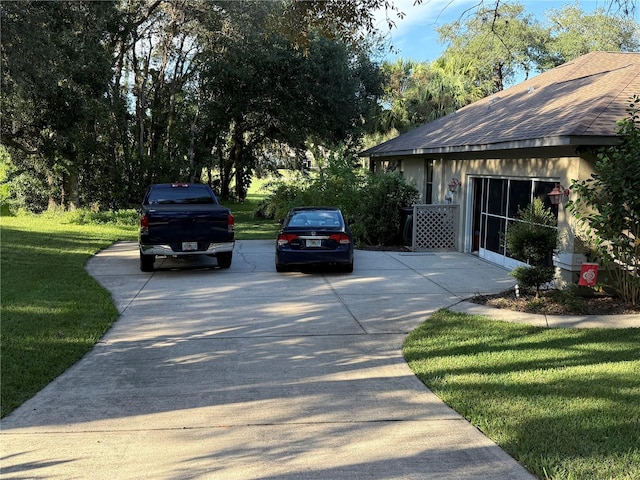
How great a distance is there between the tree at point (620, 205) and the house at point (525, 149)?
1.62ft

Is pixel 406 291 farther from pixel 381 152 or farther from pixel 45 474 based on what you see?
pixel 381 152

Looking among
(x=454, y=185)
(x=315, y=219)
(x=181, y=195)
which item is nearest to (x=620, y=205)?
(x=315, y=219)

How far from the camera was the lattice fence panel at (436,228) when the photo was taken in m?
15.6

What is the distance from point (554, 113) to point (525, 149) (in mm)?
897

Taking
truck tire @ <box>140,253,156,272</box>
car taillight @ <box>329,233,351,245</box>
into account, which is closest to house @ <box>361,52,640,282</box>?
car taillight @ <box>329,233,351,245</box>

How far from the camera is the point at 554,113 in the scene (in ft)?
37.5

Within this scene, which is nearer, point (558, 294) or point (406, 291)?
point (558, 294)

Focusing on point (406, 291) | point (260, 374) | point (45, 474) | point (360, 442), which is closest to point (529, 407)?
point (360, 442)

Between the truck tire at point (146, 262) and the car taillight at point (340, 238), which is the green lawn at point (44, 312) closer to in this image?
the truck tire at point (146, 262)

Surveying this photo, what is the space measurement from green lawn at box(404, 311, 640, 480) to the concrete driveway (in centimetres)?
24

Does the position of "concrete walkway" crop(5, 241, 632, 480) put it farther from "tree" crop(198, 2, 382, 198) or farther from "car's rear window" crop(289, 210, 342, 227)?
"tree" crop(198, 2, 382, 198)

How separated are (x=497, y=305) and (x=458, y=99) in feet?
78.4

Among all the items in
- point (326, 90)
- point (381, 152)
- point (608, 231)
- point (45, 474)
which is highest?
point (326, 90)

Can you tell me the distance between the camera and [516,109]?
14648mm
